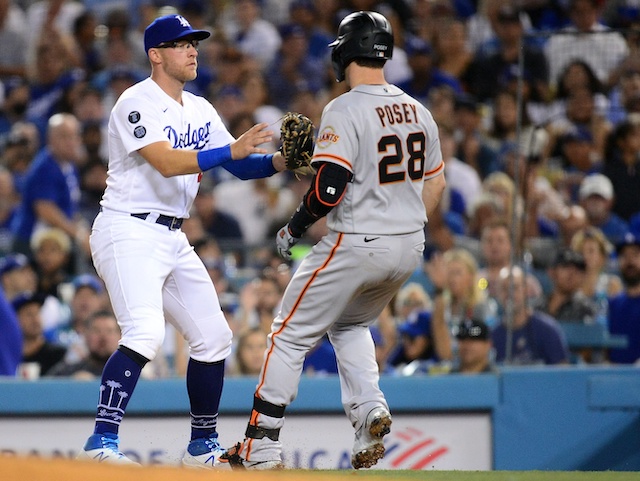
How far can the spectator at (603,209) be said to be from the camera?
25.1 ft

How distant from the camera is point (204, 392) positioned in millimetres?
4738

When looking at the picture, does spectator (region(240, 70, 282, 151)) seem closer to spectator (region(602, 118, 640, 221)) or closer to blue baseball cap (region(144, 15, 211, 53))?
spectator (region(602, 118, 640, 221))

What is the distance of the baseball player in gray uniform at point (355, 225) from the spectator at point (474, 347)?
1862mm

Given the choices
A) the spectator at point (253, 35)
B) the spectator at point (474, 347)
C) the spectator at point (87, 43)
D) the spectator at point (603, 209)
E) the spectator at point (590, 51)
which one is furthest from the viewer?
the spectator at point (87, 43)

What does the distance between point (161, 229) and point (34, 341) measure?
292cm

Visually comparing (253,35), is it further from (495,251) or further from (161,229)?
(161,229)

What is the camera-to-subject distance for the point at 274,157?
15.6 ft

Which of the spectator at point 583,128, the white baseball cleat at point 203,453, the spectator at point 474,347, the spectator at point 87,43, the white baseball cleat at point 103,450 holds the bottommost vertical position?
the white baseball cleat at point 203,453

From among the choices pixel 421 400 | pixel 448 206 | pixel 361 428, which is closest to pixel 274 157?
pixel 361 428

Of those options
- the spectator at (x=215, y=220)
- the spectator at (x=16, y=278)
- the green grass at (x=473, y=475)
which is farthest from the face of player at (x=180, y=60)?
the spectator at (x=215, y=220)

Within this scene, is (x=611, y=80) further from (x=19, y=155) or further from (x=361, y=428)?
(x=19, y=155)

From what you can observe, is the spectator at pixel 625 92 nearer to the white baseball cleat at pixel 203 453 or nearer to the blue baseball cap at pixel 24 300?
the white baseball cleat at pixel 203 453

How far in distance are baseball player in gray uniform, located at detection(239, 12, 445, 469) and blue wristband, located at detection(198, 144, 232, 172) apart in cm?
38

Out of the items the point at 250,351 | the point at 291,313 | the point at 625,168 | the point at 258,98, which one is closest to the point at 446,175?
the point at 625,168
